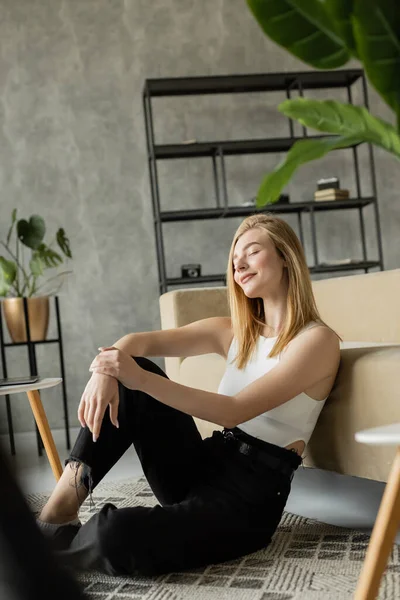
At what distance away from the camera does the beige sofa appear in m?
1.73

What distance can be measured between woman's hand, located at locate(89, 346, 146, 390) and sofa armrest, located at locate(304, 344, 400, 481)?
0.50m

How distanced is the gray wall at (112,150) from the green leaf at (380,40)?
A: 392 cm

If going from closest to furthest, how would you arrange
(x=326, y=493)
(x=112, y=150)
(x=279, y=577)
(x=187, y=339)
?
(x=279, y=577)
(x=187, y=339)
(x=326, y=493)
(x=112, y=150)

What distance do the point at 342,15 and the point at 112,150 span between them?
4067 millimetres

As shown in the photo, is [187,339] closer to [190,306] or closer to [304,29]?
[190,306]

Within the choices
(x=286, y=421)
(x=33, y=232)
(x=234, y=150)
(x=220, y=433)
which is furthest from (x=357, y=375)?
(x=234, y=150)

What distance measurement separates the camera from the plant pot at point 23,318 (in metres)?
3.97

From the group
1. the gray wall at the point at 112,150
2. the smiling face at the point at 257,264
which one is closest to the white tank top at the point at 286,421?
the smiling face at the point at 257,264

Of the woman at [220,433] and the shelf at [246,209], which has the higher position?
the shelf at [246,209]

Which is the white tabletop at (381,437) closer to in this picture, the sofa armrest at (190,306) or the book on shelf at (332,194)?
the sofa armrest at (190,306)

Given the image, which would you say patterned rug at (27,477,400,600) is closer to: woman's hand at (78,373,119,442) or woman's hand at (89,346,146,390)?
woman's hand at (78,373,119,442)

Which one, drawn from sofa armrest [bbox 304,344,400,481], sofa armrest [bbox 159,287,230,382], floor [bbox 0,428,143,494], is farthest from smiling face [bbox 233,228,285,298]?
sofa armrest [bbox 159,287,230,382]

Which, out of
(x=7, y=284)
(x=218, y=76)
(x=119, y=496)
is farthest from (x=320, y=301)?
(x=218, y=76)

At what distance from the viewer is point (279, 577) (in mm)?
1585
